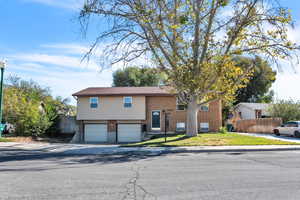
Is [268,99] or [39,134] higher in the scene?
[268,99]

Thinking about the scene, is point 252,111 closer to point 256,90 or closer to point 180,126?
point 256,90

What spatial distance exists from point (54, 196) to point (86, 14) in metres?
12.9

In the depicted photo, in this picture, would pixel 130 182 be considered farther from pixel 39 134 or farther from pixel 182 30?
pixel 39 134

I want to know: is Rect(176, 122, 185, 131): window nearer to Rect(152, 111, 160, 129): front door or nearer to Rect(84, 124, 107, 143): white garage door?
Rect(152, 111, 160, 129): front door

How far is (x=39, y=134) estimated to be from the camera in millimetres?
24062

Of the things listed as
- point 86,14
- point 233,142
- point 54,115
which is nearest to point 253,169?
point 233,142

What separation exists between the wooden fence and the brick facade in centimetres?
504

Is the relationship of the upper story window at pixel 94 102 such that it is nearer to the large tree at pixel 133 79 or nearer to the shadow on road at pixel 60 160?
the shadow on road at pixel 60 160

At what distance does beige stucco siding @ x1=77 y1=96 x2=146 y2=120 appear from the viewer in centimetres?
2597

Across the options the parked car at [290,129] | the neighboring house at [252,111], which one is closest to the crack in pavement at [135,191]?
the parked car at [290,129]

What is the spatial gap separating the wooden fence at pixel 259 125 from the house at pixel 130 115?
5041 millimetres

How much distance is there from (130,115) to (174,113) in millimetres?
4795

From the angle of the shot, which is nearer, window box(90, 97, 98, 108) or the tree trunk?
the tree trunk

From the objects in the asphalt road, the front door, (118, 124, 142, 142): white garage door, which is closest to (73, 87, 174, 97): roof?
the front door
